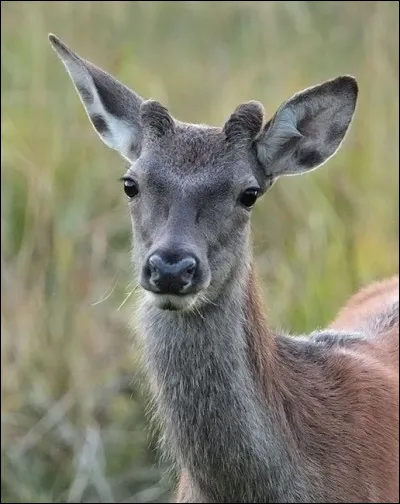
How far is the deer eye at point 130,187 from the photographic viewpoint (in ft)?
18.7

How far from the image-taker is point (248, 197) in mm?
5680

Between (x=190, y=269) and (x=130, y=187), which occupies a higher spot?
(x=130, y=187)

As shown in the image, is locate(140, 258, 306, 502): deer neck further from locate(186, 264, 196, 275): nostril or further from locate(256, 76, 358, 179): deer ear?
locate(256, 76, 358, 179): deer ear

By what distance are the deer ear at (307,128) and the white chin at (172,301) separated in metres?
0.91

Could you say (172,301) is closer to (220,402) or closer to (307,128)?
(220,402)

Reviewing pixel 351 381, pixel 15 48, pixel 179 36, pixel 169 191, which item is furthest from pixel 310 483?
pixel 179 36

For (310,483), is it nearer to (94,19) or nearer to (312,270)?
(312,270)

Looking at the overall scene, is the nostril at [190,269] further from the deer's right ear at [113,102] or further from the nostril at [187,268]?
the deer's right ear at [113,102]

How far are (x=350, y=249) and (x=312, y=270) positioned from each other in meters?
0.35

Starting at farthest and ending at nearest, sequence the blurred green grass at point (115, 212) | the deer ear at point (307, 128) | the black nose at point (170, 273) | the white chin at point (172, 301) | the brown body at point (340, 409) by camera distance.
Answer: the blurred green grass at point (115, 212)
the deer ear at point (307, 128)
the brown body at point (340, 409)
the white chin at point (172, 301)
the black nose at point (170, 273)

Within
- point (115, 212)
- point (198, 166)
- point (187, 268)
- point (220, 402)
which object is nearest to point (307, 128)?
point (198, 166)

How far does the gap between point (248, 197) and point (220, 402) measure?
87 centimetres

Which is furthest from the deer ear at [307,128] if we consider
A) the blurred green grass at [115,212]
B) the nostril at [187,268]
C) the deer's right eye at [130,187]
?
the blurred green grass at [115,212]

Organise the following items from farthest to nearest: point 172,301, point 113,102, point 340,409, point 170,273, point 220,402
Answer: point 113,102, point 340,409, point 220,402, point 172,301, point 170,273
